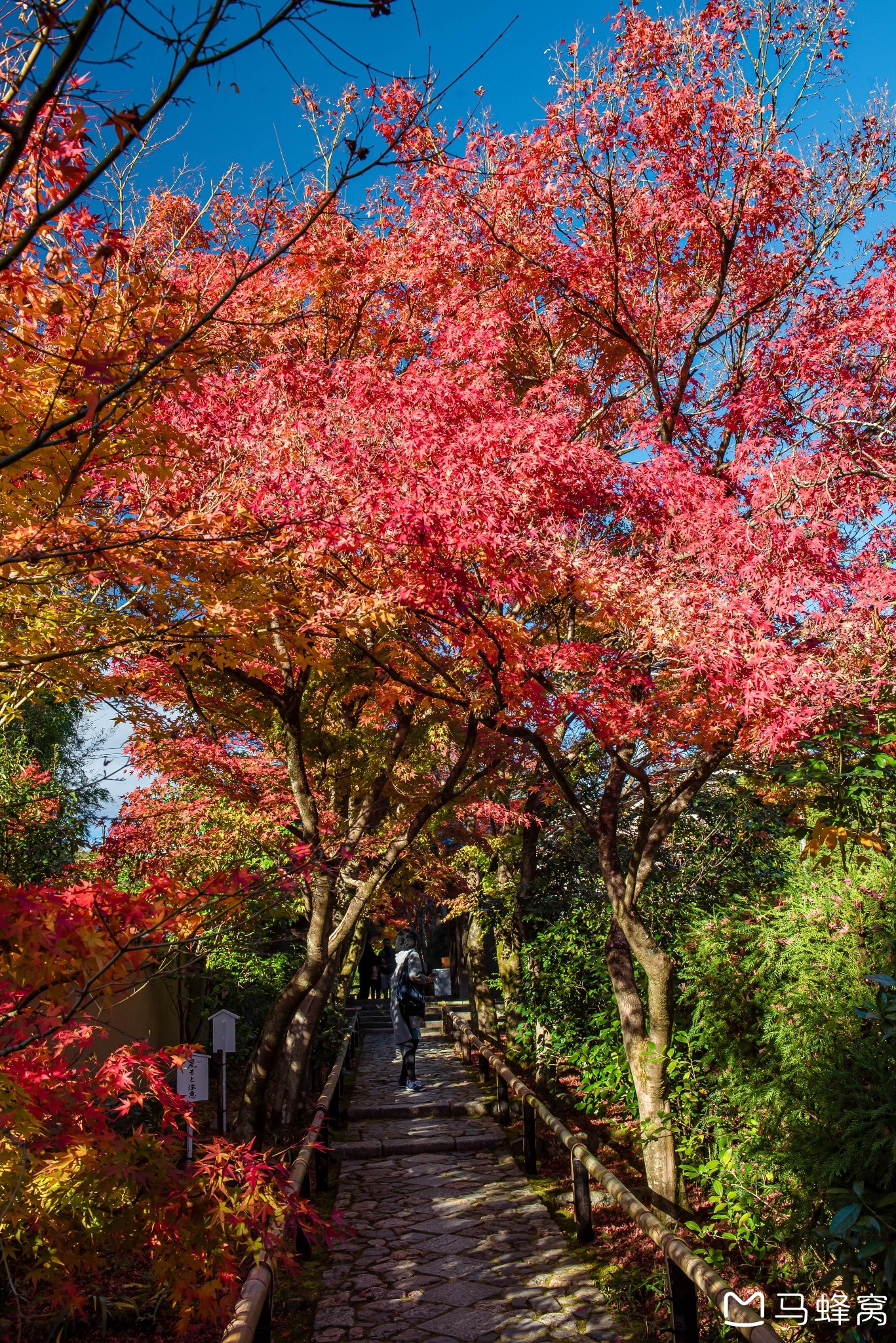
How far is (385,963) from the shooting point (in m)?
31.3

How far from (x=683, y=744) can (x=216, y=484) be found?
4.08 m

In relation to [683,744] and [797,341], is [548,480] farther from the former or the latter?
[797,341]

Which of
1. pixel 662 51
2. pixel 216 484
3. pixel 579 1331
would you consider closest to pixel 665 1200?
pixel 579 1331

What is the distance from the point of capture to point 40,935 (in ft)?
10.8

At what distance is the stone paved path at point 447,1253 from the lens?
529 centimetres

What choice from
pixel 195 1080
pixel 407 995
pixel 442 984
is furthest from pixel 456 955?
pixel 195 1080

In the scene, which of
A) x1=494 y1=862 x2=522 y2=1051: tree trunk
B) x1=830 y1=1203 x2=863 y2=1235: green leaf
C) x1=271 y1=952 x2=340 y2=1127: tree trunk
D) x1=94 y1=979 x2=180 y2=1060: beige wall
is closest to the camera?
x1=830 y1=1203 x2=863 y2=1235: green leaf

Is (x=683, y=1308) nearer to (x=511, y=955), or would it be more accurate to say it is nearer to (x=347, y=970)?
(x=511, y=955)

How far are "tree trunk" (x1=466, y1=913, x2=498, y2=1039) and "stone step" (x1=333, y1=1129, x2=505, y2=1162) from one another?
559 cm

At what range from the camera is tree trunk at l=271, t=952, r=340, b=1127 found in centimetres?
934

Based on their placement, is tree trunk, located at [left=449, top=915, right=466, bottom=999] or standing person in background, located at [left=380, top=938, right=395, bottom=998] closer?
standing person in background, located at [left=380, top=938, right=395, bottom=998]

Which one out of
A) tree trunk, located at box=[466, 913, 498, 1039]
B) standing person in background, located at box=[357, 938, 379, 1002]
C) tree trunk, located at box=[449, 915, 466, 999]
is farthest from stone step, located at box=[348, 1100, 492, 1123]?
standing person in background, located at box=[357, 938, 379, 1002]

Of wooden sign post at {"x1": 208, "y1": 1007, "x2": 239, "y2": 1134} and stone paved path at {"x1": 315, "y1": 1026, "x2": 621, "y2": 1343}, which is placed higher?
wooden sign post at {"x1": 208, "y1": 1007, "x2": 239, "y2": 1134}

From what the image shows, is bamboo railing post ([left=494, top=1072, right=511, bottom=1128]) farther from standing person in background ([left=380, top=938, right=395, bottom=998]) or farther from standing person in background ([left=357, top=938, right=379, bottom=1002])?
standing person in background ([left=357, top=938, right=379, bottom=1002])
